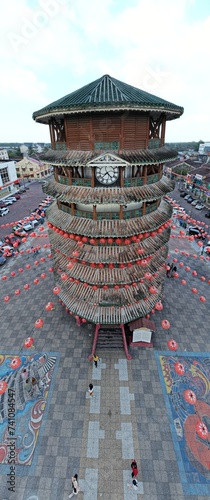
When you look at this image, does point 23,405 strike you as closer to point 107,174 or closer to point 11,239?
point 107,174

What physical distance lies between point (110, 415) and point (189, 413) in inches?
260

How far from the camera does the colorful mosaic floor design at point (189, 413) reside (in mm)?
16500

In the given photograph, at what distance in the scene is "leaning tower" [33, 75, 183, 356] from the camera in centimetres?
1777

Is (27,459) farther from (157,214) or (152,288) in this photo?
(157,214)

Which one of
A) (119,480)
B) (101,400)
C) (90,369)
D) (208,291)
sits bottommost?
(119,480)

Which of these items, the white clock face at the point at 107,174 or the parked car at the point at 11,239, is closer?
the white clock face at the point at 107,174

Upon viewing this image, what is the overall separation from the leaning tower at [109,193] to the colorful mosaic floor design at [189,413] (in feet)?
20.9

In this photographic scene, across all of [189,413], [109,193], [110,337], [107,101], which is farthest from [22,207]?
[189,413]

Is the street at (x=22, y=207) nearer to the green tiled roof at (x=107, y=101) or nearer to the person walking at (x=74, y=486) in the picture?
the green tiled roof at (x=107, y=101)

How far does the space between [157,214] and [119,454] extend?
19734 millimetres

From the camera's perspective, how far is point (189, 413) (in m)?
19.8

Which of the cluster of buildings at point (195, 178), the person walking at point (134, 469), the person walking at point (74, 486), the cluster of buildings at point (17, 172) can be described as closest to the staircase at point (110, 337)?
the person walking at point (134, 469)

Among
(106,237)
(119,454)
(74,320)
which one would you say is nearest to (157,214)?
(106,237)

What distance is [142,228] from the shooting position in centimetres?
2075
